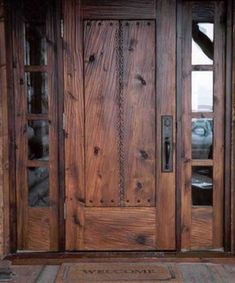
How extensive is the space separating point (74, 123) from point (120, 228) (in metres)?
0.86

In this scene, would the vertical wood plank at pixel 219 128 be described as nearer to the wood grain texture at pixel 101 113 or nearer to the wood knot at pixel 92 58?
the wood grain texture at pixel 101 113

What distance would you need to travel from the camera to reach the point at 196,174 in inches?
129

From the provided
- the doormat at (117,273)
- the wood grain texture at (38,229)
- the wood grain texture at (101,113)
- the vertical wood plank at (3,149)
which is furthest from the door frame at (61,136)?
the doormat at (117,273)

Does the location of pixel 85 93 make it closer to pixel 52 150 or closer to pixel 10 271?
pixel 52 150

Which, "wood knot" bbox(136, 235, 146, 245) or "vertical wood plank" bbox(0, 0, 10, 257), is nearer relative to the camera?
"vertical wood plank" bbox(0, 0, 10, 257)

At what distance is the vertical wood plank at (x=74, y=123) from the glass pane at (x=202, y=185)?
0.83m

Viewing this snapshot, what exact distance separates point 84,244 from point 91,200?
1.11 ft

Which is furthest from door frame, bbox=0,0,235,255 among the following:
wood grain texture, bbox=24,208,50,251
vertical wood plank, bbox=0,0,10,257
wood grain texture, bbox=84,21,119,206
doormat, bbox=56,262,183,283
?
doormat, bbox=56,262,183,283

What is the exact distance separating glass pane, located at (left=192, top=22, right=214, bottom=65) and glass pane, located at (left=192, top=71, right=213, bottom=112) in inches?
3.4

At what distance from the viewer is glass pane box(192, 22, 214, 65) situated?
3.19 meters

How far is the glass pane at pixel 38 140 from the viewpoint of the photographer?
3.27 metres

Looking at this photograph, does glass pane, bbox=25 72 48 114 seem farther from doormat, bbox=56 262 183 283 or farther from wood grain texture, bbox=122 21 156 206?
doormat, bbox=56 262 183 283

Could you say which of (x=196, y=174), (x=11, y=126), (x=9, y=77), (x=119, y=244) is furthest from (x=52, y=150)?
(x=196, y=174)

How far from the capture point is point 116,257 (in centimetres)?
323
